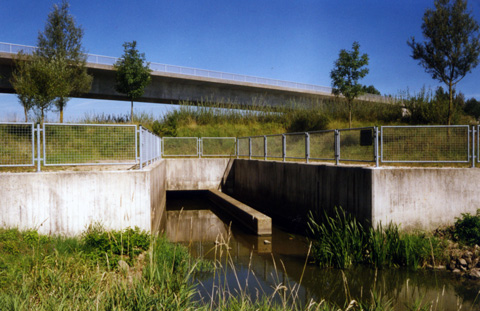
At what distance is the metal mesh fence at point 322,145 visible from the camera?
10750mm

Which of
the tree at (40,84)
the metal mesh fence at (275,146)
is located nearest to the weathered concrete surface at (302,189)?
the metal mesh fence at (275,146)

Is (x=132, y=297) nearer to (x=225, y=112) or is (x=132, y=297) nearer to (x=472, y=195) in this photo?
(x=472, y=195)

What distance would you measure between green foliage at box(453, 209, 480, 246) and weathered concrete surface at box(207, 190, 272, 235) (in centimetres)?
464

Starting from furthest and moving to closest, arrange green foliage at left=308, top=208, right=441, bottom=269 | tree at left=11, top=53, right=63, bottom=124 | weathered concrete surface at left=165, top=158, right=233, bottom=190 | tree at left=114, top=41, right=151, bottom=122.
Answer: tree at left=114, top=41, right=151, bottom=122, tree at left=11, top=53, right=63, bottom=124, weathered concrete surface at left=165, top=158, right=233, bottom=190, green foliage at left=308, top=208, right=441, bottom=269

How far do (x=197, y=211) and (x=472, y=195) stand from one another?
1012cm

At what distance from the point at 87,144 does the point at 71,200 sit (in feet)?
5.36

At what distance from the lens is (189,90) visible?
1501 inches

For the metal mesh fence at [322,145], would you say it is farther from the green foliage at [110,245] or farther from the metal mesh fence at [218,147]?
the metal mesh fence at [218,147]

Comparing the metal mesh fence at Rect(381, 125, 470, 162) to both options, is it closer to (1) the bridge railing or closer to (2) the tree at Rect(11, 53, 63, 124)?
(1) the bridge railing

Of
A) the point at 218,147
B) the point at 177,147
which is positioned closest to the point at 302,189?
the point at 218,147

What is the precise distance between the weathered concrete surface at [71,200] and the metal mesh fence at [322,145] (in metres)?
5.38

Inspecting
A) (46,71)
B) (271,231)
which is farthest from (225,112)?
(271,231)

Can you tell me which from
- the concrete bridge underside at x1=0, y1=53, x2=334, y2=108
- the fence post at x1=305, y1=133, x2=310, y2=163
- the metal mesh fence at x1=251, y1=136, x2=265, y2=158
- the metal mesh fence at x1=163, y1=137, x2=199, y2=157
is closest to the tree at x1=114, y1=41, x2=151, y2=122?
the concrete bridge underside at x1=0, y1=53, x2=334, y2=108

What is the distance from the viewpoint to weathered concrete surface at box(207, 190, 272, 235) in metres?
10.5
